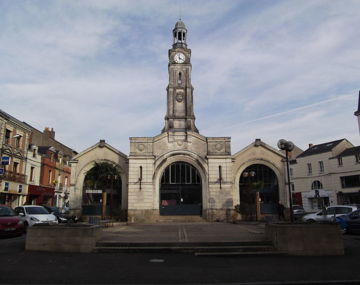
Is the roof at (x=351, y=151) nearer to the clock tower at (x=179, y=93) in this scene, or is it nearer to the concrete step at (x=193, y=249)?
the clock tower at (x=179, y=93)

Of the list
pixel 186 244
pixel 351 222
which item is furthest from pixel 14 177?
pixel 351 222

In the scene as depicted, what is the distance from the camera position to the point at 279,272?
7.48m

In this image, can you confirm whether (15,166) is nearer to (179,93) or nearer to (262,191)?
(179,93)

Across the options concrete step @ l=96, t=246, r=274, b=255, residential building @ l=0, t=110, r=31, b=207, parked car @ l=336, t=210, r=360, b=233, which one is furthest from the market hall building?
concrete step @ l=96, t=246, r=274, b=255

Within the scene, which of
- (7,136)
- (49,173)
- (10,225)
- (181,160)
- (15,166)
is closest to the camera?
(10,225)

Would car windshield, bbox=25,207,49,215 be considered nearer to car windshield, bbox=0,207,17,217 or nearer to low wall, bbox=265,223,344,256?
car windshield, bbox=0,207,17,217

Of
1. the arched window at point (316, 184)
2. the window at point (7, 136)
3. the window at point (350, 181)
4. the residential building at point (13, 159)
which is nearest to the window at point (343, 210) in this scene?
the window at point (350, 181)

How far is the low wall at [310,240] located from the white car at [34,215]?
13.6 meters

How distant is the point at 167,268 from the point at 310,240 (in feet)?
16.2

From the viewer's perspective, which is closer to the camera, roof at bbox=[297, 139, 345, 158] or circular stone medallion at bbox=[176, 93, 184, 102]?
circular stone medallion at bbox=[176, 93, 184, 102]

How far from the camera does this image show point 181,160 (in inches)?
1129

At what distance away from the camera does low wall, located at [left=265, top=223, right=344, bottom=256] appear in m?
9.87

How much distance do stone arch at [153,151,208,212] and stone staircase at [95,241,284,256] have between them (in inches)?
676

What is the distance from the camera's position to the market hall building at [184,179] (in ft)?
89.7
